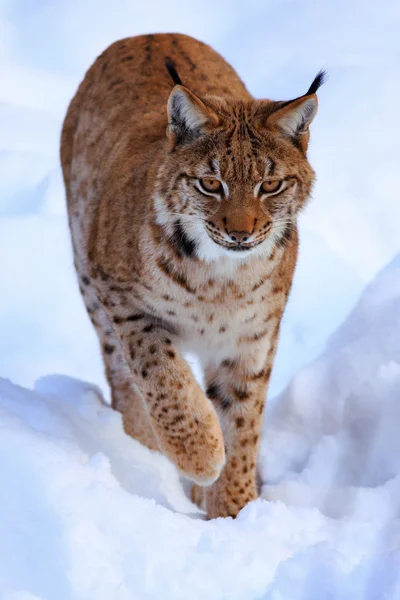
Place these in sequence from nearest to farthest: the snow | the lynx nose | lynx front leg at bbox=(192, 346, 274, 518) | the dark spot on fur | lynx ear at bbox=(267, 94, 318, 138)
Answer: the snow < the lynx nose < lynx ear at bbox=(267, 94, 318, 138) < the dark spot on fur < lynx front leg at bbox=(192, 346, 274, 518)

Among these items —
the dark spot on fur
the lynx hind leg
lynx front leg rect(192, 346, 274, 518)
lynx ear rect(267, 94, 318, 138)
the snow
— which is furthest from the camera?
the lynx hind leg

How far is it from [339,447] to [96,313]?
130 centimetres

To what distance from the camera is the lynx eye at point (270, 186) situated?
368 centimetres

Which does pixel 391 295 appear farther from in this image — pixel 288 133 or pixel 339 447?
pixel 288 133

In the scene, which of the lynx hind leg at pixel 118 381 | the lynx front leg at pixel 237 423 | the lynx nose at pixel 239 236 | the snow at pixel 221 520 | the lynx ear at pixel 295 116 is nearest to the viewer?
the snow at pixel 221 520

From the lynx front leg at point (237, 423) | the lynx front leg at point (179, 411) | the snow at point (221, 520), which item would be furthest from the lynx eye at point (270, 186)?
the snow at point (221, 520)

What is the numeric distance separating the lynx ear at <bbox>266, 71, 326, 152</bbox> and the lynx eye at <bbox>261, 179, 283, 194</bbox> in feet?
0.70

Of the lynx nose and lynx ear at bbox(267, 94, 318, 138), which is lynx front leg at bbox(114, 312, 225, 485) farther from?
lynx ear at bbox(267, 94, 318, 138)

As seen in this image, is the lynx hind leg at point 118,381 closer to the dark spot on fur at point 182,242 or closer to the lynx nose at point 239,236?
the dark spot on fur at point 182,242

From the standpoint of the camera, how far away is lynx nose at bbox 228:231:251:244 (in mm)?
3604

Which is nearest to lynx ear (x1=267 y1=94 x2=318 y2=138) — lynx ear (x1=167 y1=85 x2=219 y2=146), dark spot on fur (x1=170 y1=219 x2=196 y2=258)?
lynx ear (x1=167 y1=85 x2=219 y2=146)

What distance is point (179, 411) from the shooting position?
12.8ft

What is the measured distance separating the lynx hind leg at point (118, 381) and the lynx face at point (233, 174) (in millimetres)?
1283

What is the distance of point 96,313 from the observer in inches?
202
